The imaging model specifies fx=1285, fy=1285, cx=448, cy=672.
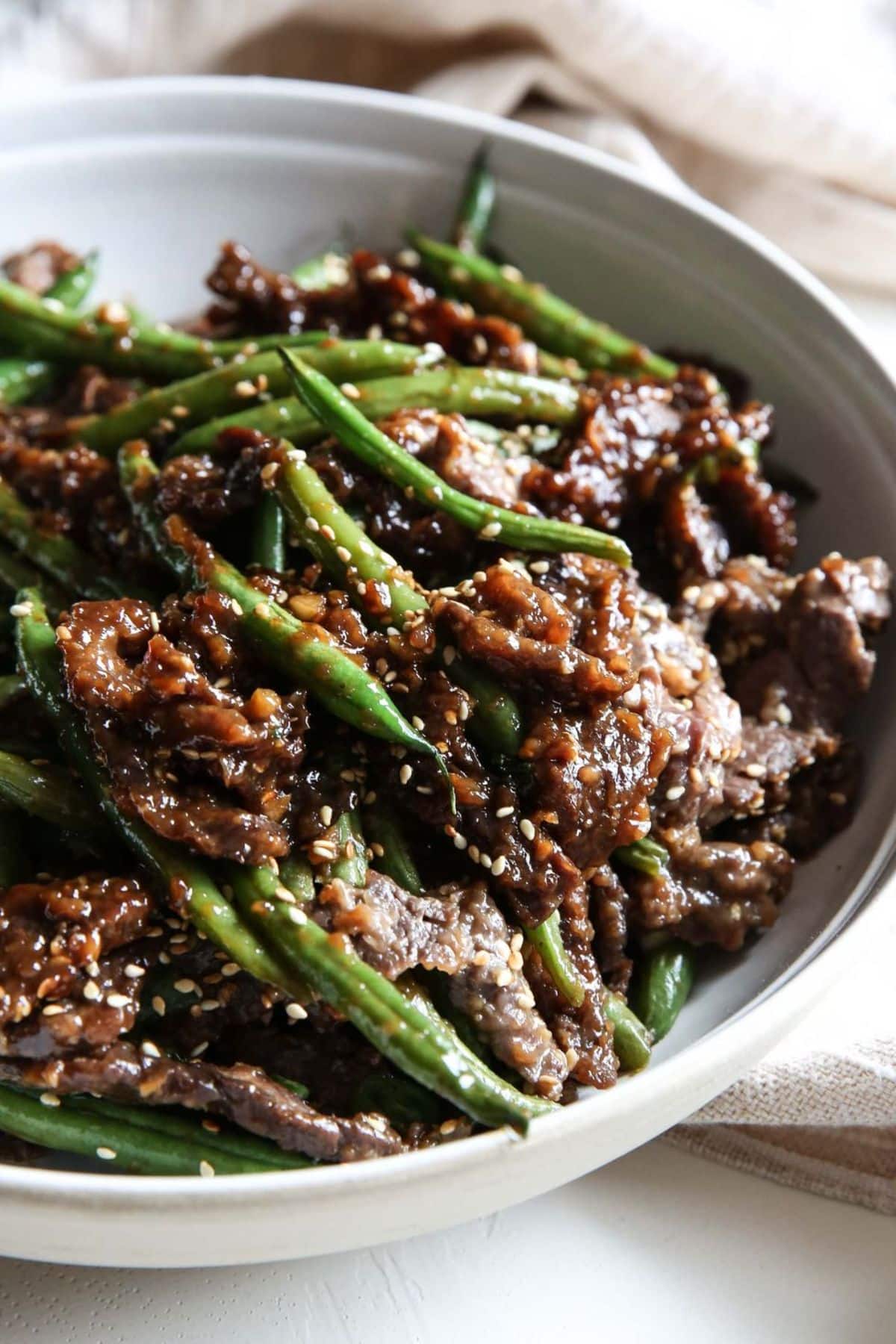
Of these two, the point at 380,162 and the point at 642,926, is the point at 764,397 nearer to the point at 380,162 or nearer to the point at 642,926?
the point at 380,162

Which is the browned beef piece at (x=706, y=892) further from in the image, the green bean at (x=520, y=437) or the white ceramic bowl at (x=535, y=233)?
the green bean at (x=520, y=437)

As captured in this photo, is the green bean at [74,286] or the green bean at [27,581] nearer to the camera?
the green bean at [27,581]

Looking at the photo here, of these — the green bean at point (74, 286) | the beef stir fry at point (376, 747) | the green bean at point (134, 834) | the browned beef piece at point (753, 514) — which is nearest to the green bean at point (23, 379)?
the green bean at point (74, 286)

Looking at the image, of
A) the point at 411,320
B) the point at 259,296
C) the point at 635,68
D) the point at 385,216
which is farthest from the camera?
the point at 635,68

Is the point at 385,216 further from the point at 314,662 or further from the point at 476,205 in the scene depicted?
the point at 314,662

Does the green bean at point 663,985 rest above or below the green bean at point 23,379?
below

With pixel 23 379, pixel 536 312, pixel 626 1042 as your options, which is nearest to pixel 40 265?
pixel 23 379

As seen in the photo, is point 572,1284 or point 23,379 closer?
point 572,1284

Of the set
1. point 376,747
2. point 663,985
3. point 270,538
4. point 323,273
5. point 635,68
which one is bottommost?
point 663,985
